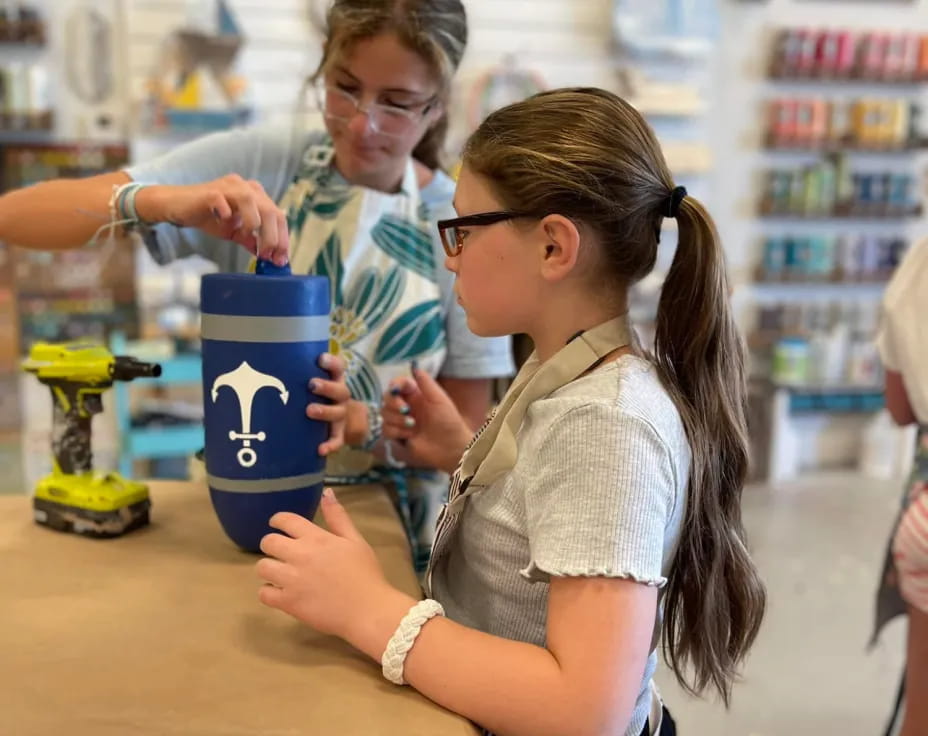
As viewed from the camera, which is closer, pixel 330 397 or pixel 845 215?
pixel 330 397

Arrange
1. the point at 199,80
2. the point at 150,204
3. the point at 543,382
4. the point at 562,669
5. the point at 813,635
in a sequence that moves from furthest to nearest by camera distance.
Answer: the point at 199,80 → the point at 813,635 → the point at 150,204 → the point at 543,382 → the point at 562,669

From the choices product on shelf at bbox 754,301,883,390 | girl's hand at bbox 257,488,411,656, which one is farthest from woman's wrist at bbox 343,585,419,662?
product on shelf at bbox 754,301,883,390

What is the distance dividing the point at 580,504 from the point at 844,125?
4053 mm

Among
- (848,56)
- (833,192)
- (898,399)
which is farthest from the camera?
(833,192)

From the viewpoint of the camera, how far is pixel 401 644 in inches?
26.7

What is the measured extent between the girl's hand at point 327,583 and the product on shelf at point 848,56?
3.90m

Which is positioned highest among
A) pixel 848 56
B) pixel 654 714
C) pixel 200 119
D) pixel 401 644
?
pixel 848 56

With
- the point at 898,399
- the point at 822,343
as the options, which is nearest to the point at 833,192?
the point at 822,343

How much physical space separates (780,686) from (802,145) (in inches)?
107

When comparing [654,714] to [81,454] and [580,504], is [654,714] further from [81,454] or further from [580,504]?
[81,454]

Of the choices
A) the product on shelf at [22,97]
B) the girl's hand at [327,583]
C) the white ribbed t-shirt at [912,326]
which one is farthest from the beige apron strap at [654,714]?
the product on shelf at [22,97]

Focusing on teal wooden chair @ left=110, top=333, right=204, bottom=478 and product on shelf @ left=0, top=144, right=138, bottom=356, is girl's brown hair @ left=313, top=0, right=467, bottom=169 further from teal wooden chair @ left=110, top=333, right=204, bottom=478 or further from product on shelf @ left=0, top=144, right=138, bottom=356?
product on shelf @ left=0, top=144, right=138, bottom=356

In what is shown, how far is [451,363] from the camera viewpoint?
4.13 feet

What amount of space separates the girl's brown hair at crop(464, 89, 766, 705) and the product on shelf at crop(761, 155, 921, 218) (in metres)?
3.50
